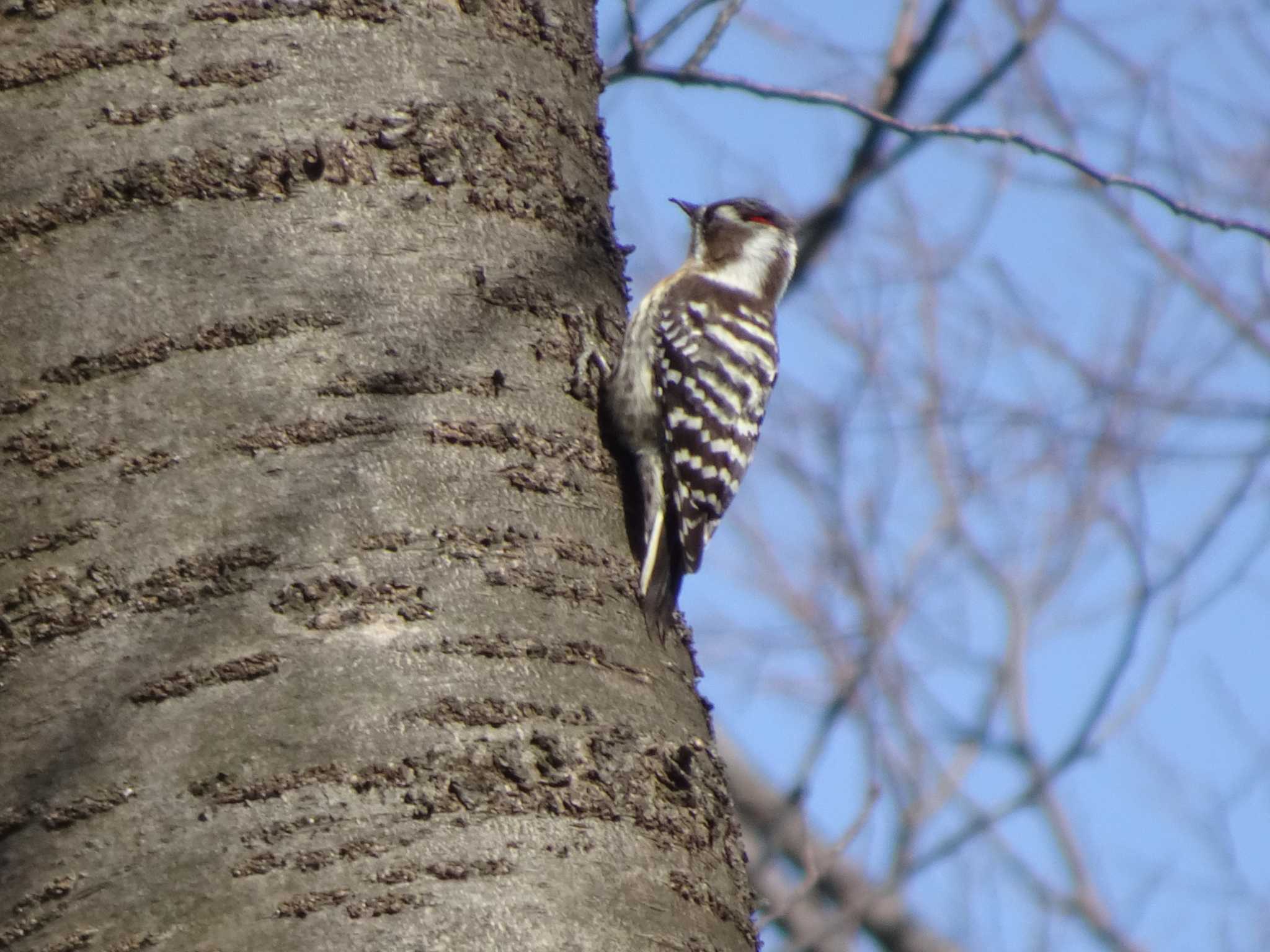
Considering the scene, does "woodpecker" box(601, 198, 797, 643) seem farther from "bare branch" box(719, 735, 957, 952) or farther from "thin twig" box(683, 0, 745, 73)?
"bare branch" box(719, 735, 957, 952)

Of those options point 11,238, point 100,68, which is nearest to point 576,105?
point 100,68

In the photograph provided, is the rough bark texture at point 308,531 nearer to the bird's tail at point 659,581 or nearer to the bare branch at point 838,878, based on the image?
the bird's tail at point 659,581

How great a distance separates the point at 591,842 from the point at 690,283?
3.14 meters

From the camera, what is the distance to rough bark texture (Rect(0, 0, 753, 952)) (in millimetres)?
1759

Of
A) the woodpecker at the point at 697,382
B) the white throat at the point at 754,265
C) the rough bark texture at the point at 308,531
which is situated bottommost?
the rough bark texture at the point at 308,531

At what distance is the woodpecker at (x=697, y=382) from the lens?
2.88m

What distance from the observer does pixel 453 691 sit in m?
1.90

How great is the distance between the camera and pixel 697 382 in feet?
14.1

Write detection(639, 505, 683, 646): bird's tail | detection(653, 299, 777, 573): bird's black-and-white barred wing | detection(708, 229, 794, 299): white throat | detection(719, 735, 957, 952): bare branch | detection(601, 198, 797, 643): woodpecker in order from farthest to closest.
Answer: detection(719, 735, 957, 952): bare branch → detection(708, 229, 794, 299): white throat → detection(653, 299, 777, 573): bird's black-and-white barred wing → detection(601, 198, 797, 643): woodpecker → detection(639, 505, 683, 646): bird's tail

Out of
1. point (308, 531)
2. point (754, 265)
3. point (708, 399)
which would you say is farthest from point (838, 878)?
point (308, 531)

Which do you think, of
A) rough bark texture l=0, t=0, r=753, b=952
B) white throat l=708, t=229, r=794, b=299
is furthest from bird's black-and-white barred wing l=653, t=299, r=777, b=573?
rough bark texture l=0, t=0, r=753, b=952

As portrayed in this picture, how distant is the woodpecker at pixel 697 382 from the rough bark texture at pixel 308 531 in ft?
0.96

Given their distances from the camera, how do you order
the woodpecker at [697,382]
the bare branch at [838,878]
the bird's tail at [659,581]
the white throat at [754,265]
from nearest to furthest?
the bird's tail at [659,581] < the woodpecker at [697,382] < the white throat at [754,265] < the bare branch at [838,878]

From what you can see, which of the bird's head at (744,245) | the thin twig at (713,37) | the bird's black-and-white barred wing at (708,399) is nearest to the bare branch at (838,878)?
the bird's head at (744,245)
